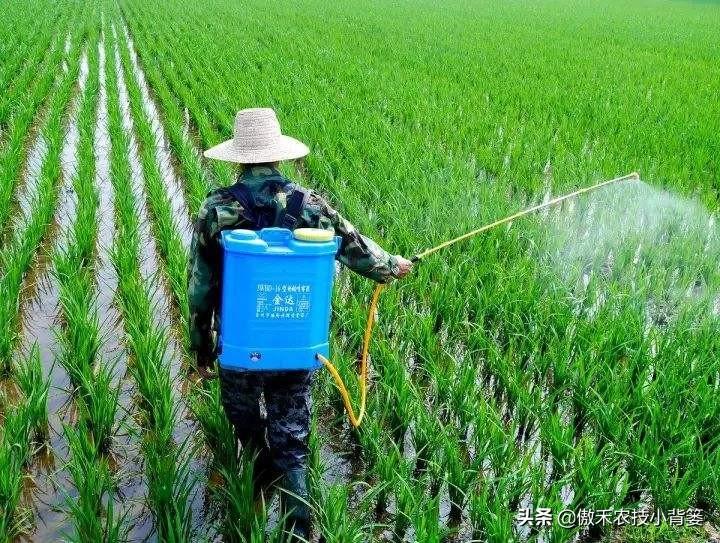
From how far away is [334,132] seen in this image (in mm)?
6363

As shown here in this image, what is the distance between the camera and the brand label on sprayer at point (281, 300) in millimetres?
1890

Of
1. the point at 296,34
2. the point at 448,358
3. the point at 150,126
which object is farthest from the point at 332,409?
the point at 296,34

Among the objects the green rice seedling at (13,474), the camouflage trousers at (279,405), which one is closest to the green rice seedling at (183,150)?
the green rice seedling at (13,474)

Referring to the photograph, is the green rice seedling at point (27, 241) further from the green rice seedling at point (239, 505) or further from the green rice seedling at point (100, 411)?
the green rice seedling at point (239, 505)

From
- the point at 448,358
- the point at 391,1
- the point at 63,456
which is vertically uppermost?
the point at 391,1

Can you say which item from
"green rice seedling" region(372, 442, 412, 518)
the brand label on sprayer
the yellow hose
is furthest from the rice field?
the brand label on sprayer

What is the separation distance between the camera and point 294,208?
6.60 ft

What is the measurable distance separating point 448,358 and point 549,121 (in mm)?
5021

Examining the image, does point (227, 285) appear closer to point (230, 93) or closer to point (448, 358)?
point (448, 358)

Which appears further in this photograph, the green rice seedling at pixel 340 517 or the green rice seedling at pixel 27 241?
the green rice seedling at pixel 27 241

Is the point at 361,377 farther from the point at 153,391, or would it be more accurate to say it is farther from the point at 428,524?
the point at 153,391

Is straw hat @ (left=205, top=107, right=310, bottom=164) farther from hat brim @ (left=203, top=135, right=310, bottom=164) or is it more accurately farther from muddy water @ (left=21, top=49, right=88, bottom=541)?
muddy water @ (left=21, top=49, right=88, bottom=541)

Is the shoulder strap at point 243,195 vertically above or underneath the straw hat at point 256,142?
underneath

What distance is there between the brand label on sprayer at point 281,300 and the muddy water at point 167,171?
258 centimetres
